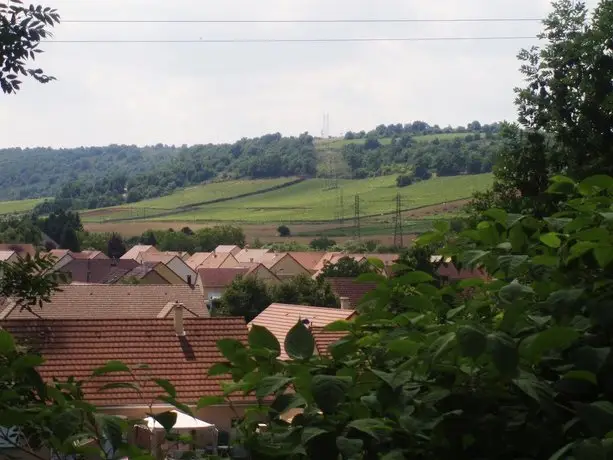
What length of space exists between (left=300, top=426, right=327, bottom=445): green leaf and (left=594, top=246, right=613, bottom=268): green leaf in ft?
2.31

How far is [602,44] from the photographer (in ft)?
57.3

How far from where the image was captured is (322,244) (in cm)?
10569

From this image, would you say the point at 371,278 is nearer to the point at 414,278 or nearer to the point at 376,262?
the point at 414,278

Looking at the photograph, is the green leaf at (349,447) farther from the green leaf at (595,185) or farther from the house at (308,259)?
the house at (308,259)

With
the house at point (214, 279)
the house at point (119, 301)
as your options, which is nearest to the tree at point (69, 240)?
the house at point (214, 279)

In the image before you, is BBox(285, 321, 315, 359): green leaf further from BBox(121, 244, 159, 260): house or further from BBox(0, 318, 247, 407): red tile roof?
BBox(121, 244, 159, 260): house

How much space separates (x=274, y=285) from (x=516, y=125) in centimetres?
2329

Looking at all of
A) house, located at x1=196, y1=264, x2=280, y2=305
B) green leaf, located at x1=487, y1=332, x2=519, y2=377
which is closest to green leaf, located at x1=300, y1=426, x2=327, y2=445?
green leaf, located at x1=487, y1=332, x2=519, y2=377

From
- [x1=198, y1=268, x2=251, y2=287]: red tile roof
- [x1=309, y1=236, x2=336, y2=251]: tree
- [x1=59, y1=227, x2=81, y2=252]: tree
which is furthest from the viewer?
[x1=309, y1=236, x2=336, y2=251]: tree

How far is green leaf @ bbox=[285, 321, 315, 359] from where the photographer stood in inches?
80.9

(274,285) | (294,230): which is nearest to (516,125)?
(274,285)

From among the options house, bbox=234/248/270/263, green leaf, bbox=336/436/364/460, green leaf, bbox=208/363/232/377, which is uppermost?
green leaf, bbox=208/363/232/377

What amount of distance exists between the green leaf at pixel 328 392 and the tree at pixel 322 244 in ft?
329

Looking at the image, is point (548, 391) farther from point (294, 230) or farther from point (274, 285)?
point (294, 230)
